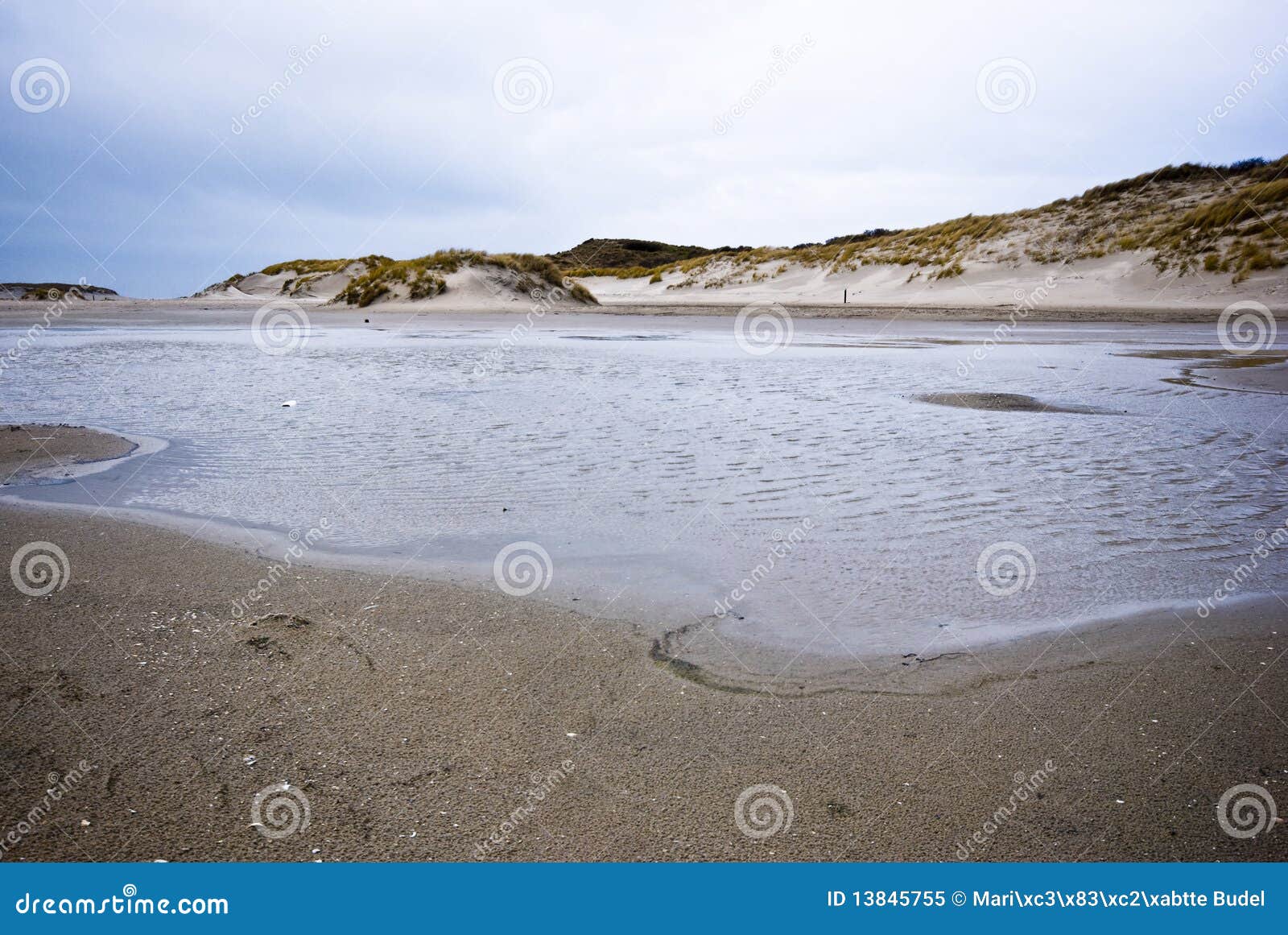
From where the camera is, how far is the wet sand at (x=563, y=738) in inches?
93.0

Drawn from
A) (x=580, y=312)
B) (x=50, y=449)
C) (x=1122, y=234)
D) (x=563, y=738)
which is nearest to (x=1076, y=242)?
(x=1122, y=234)

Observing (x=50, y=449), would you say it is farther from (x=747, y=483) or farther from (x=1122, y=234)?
(x=1122, y=234)

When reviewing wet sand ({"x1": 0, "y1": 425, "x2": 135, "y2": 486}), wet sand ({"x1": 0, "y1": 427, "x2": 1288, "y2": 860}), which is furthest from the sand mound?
wet sand ({"x1": 0, "y1": 427, "x2": 1288, "y2": 860})

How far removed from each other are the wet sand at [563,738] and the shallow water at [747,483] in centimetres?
50

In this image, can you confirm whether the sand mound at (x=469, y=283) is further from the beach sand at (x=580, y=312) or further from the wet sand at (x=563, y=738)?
the wet sand at (x=563, y=738)

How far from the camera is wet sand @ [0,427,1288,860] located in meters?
2.36

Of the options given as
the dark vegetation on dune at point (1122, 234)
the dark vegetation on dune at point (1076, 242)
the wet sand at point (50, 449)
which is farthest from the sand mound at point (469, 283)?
the wet sand at point (50, 449)

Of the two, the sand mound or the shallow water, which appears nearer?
the shallow water

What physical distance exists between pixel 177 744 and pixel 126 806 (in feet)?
1.07

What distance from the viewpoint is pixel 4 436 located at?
7730 millimetres

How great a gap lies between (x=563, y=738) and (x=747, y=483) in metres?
3.85

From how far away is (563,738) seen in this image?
2865 mm

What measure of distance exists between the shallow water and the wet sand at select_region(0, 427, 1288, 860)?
0.50m

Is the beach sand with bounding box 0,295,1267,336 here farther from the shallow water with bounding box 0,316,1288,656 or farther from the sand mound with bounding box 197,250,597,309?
the shallow water with bounding box 0,316,1288,656
